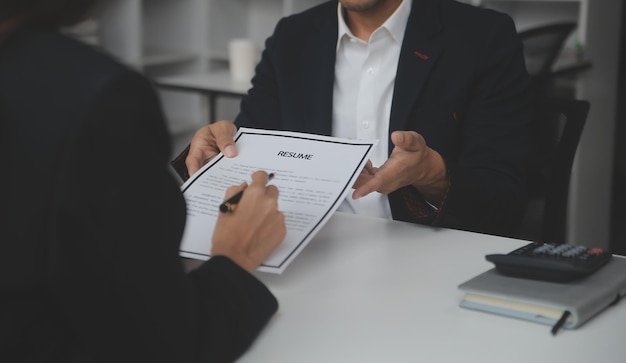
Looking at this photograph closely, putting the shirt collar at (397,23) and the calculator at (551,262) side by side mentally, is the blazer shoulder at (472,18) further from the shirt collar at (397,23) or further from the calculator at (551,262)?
the calculator at (551,262)

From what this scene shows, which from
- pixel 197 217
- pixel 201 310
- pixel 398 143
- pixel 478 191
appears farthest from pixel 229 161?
pixel 201 310

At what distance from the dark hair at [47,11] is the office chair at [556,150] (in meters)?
1.09

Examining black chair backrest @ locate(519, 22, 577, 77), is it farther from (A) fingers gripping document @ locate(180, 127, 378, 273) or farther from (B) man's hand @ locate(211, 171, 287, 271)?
(B) man's hand @ locate(211, 171, 287, 271)

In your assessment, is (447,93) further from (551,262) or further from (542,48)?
(542,48)

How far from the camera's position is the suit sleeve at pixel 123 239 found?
0.68 meters

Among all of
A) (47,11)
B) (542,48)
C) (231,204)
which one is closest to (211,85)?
(542,48)

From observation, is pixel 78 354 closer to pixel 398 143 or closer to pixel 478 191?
pixel 398 143

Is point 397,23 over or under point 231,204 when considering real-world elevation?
over

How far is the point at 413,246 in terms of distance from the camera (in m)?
1.27

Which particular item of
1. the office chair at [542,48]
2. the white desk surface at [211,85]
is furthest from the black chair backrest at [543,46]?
the white desk surface at [211,85]

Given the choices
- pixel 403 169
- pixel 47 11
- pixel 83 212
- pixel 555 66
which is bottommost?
pixel 555 66

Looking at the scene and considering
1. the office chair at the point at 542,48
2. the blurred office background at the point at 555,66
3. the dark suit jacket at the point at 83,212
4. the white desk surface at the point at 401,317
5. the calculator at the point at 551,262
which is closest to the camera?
the dark suit jacket at the point at 83,212

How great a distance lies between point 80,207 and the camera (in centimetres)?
67

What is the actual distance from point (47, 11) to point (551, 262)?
0.63 meters
